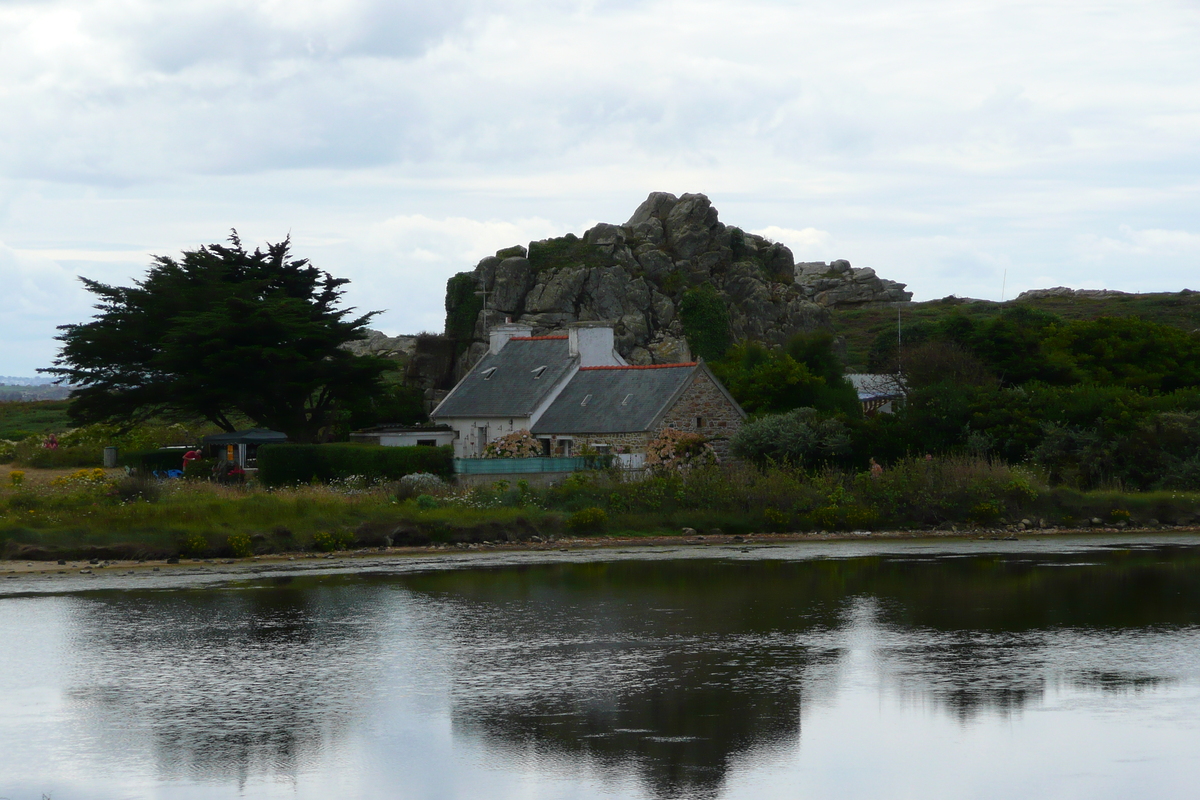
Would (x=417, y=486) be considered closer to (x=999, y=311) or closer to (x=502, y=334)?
(x=502, y=334)

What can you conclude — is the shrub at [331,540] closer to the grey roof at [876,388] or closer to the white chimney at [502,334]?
the white chimney at [502,334]

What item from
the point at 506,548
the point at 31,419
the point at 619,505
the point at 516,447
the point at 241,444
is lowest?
the point at 506,548

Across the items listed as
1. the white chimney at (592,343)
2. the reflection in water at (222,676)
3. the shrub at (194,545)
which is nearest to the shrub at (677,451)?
the white chimney at (592,343)

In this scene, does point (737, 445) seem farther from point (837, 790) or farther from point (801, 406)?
point (837, 790)

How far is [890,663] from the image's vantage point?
1848 centimetres

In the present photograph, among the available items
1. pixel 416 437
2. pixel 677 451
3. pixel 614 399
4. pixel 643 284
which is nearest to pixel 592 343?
pixel 614 399

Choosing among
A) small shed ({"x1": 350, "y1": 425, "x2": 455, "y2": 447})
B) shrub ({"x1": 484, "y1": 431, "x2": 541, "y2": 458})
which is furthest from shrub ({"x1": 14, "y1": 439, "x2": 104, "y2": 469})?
shrub ({"x1": 484, "y1": 431, "x2": 541, "y2": 458})

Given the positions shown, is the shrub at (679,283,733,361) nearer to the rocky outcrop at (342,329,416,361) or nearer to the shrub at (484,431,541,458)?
the shrub at (484,431,541,458)

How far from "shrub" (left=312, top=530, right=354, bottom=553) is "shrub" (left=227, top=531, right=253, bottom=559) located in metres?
1.90

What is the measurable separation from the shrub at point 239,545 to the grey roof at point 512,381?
18347mm

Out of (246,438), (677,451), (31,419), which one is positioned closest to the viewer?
(677,451)

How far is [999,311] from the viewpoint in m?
122

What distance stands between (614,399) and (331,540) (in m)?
17.4

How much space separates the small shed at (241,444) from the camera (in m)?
51.6
